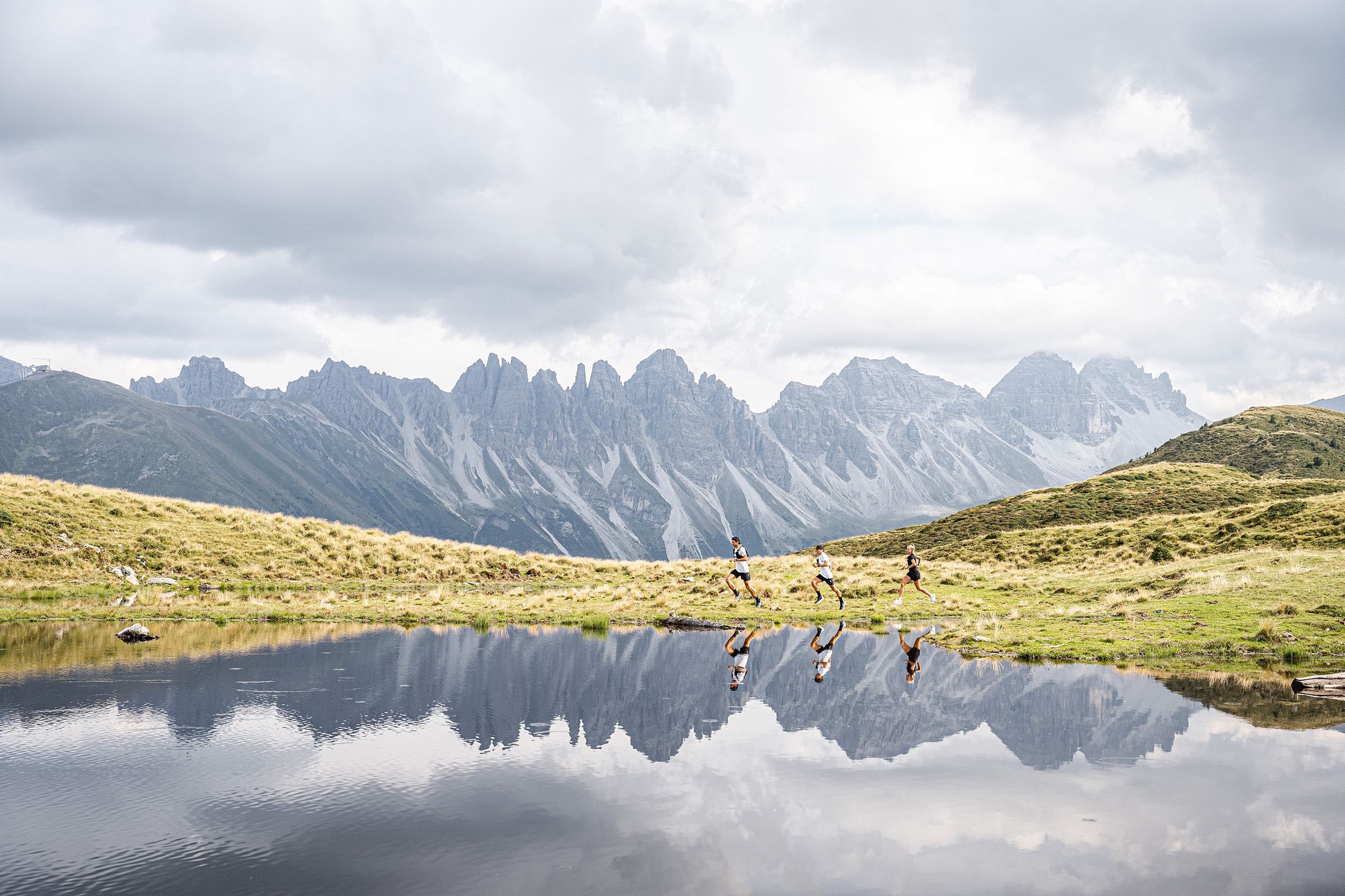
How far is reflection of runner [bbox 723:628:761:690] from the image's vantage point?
24031mm

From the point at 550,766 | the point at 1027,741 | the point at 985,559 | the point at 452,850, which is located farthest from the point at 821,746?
the point at 985,559

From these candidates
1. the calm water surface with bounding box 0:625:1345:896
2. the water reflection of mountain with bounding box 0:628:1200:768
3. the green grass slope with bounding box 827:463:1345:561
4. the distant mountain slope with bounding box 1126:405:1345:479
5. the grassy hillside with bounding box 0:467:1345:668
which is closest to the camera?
the calm water surface with bounding box 0:625:1345:896

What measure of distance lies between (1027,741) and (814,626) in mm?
18930

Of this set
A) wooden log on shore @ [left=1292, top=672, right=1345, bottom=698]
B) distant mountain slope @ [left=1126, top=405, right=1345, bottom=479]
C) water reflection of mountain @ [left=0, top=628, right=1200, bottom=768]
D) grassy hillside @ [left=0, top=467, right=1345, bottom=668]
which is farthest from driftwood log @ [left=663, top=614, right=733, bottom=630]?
distant mountain slope @ [left=1126, top=405, right=1345, bottom=479]

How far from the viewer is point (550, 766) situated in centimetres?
1574

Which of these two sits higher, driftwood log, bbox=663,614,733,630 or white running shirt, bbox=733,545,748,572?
white running shirt, bbox=733,545,748,572

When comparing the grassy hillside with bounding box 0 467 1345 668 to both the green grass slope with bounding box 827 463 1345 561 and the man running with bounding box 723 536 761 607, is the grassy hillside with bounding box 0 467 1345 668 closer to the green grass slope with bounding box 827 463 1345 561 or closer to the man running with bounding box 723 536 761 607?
the green grass slope with bounding box 827 463 1345 561

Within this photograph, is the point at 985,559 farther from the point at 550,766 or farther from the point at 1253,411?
the point at 1253,411

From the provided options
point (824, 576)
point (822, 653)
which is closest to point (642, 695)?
Answer: point (822, 653)

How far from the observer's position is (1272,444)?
142 meters

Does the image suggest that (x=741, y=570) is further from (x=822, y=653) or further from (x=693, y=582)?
(x=822, y=653)

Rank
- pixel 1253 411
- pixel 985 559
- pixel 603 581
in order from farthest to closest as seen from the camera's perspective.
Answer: pixel 1253 411, pixel 985 559, pixel 603 581

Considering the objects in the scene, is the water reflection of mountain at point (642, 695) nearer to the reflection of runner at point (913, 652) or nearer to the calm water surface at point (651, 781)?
the calm water surface at point (651, 781)

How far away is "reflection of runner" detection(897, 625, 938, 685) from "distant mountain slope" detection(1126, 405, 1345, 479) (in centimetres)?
11694
